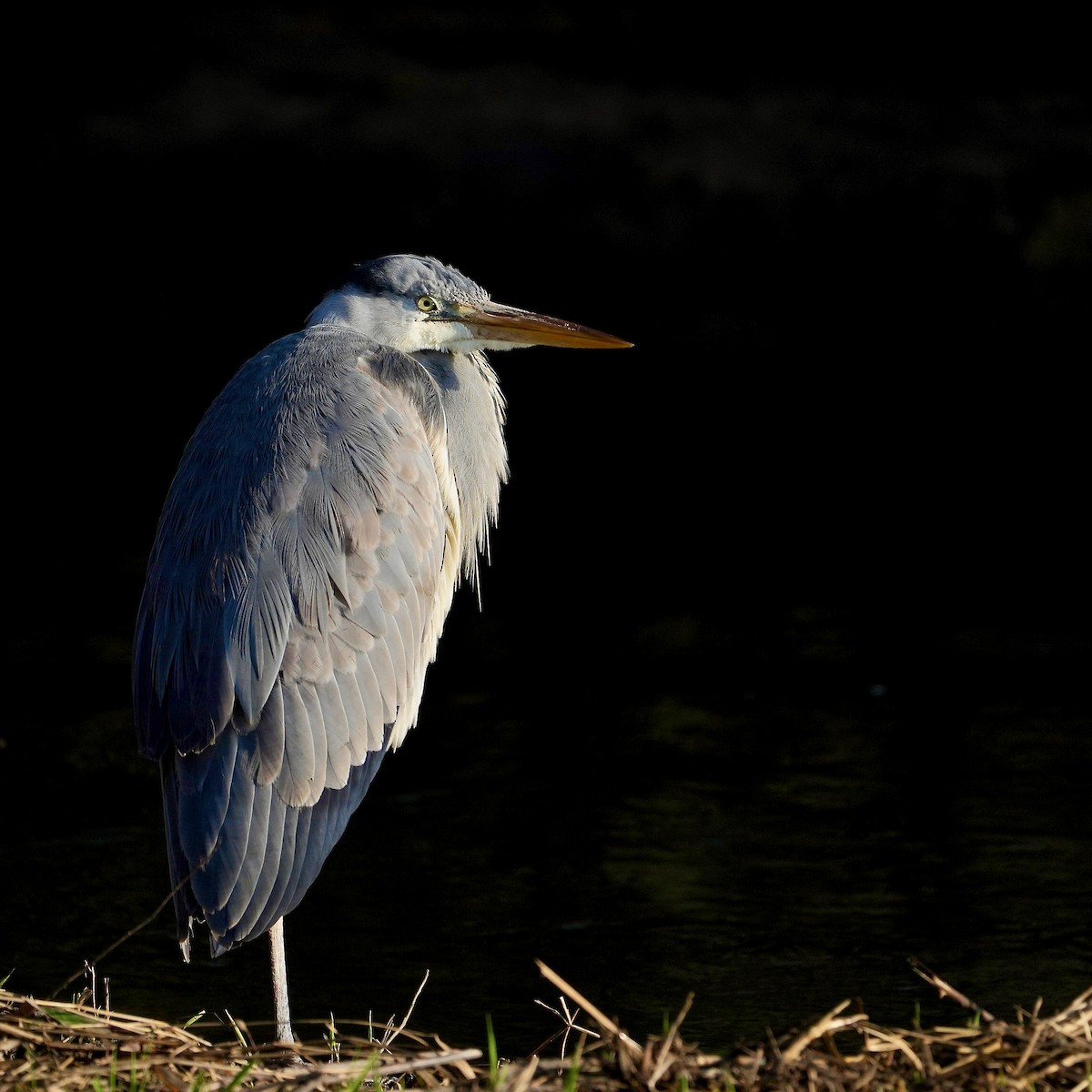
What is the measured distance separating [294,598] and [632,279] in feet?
41.8

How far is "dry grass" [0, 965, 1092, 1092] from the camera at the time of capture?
2.66 m

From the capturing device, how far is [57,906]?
5.55 metres

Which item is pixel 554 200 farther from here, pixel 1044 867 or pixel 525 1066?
pixel 525 1066

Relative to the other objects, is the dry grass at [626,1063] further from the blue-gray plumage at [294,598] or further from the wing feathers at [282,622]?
the wing feathers at [282,622]

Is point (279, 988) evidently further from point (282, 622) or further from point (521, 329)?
point (521, 329)

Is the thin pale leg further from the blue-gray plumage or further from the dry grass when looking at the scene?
the dry grass

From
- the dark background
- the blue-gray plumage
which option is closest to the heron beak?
the blue-gray plumage

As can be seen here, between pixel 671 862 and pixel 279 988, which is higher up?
pixel 279 988

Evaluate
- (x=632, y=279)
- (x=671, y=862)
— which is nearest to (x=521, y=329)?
(x=671, y=862)

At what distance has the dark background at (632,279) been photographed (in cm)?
979

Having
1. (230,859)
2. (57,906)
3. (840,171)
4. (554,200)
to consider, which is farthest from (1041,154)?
(230,859)

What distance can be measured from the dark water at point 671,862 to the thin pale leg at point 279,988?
88 cm

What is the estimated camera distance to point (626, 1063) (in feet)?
8.75

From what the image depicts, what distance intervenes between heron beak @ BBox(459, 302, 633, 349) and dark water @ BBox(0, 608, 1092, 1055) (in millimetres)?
1639
